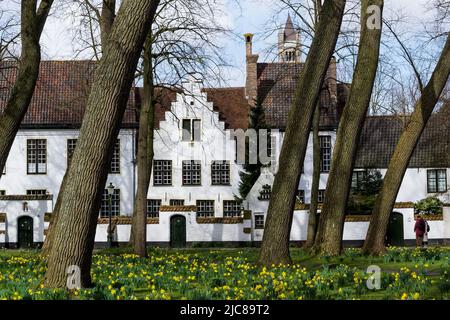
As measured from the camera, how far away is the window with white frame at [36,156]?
171ft

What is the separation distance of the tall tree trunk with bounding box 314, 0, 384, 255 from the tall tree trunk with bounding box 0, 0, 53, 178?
6.63 meters

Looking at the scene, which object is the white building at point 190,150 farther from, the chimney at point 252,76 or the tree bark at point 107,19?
the tree bark at point 107,19

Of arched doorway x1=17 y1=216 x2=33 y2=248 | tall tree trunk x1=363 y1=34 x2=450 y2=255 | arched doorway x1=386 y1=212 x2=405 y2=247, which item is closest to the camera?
tall tree trunk x1=363 y1=34 x2=450 y2=255

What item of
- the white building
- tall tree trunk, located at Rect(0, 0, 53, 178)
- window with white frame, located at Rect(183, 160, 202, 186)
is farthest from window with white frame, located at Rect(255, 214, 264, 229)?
tall tree trunk, located at Rect(0, 0, 53, 178)

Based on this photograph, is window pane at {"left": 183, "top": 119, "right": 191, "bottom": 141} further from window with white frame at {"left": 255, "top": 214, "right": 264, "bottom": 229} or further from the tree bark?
the tree bark

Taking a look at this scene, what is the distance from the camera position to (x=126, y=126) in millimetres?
52906

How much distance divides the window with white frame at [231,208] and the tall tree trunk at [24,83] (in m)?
34.6

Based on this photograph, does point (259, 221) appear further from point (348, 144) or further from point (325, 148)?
point (348, 144)

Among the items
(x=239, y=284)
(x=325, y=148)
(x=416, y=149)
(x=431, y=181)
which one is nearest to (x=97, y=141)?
(x=239, y=284)

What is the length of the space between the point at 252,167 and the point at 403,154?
3018 centimetres

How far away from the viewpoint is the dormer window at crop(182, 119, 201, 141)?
2030 inches

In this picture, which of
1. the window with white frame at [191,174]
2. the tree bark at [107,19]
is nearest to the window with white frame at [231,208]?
the window with white frame at [191,174]
